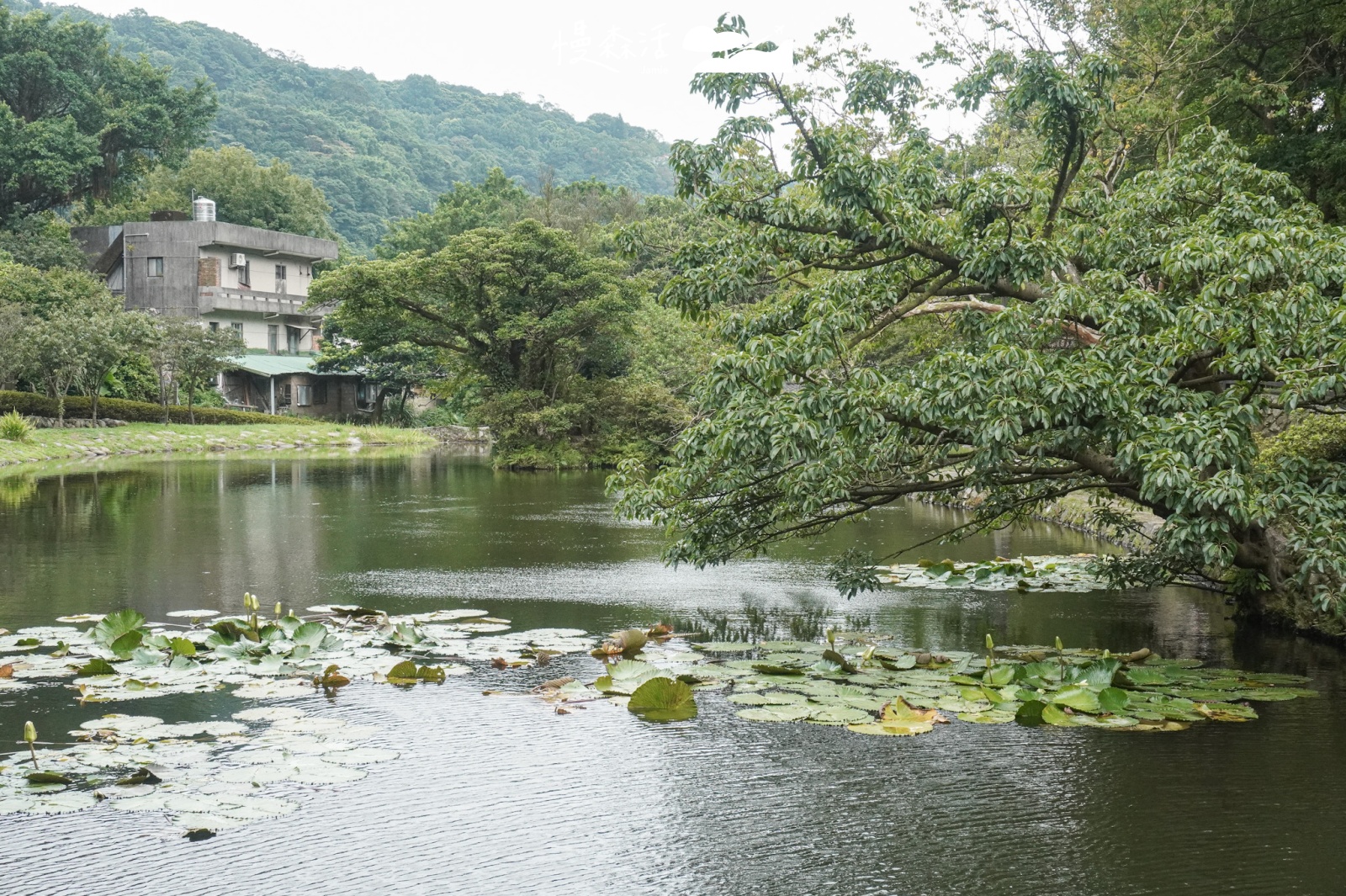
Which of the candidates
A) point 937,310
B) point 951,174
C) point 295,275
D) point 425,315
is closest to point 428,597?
point 937,310

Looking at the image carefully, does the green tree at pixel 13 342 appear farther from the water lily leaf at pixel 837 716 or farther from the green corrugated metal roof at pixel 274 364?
the water lily leaf at pixel 837 716

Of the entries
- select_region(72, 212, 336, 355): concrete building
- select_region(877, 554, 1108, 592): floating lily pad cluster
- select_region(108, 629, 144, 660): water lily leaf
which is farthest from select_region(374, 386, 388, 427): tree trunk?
select_region(108, 629, 144, 660): water lily leaf

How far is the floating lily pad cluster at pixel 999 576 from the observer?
13.5 meters

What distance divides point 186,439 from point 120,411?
2.97 meters

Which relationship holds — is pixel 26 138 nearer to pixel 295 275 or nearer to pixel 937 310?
pixel 295 275

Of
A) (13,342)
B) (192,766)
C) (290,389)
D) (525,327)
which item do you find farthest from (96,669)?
(290,389)

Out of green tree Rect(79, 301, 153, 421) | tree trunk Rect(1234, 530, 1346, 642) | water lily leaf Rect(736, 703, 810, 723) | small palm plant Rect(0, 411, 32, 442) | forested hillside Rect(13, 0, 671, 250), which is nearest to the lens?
water lily leaf Rect(736, 703, 810, 723)

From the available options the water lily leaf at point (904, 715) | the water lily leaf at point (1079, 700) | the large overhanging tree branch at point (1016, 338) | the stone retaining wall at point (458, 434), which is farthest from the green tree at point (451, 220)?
the water lily leaf at point (1079, 700)

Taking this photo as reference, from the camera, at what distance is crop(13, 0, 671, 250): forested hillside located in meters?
86.6

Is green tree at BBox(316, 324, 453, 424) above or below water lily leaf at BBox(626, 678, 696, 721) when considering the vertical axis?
above

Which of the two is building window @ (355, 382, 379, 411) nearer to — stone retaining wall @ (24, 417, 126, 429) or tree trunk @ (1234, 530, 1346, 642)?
stone retaining wall @ (24, 417, 126, 429)

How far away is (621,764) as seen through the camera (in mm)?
6977

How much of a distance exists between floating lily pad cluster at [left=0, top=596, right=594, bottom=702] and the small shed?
152ft

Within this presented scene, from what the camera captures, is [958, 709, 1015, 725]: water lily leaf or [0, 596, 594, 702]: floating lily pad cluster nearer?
[958, 709, 1015, 725]: water lily leaf
